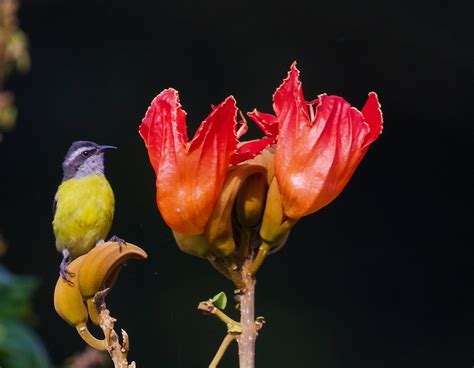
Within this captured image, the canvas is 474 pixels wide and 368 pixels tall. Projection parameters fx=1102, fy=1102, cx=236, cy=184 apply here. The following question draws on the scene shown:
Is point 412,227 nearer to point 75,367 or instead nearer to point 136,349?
point 136,349

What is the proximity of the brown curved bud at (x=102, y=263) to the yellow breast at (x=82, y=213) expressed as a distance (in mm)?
719

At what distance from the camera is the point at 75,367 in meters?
0.90

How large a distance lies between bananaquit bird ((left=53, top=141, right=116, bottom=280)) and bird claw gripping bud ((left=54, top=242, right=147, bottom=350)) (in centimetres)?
57

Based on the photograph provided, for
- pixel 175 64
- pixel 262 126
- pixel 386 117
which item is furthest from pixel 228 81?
pixel 262 126

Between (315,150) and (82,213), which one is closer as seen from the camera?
(315,150)

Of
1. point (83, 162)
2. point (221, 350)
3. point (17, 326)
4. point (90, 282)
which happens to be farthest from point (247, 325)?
point (83, 162)

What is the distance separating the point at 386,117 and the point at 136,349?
3.45 feet

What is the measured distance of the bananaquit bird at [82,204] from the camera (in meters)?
1.69

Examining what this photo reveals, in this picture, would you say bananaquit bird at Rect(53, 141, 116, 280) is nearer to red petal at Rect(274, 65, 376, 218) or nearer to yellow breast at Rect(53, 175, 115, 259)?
yellow breast at Rect(53, 175, 115, 259)

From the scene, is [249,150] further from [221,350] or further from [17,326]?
[17,326]

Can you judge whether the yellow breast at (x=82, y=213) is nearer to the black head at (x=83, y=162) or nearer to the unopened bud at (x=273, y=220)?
the black head at (x=83, y=162)

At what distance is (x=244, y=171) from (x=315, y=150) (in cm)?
6

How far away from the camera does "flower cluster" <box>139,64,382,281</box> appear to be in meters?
0.92

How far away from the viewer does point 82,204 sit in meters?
1.90
